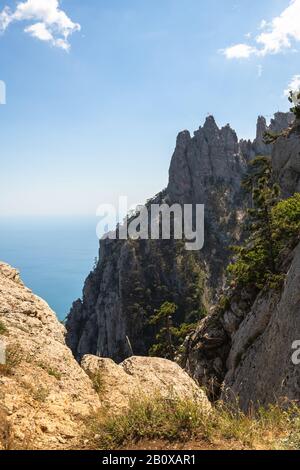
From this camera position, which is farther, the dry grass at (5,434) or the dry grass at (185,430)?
the dry grass at (185,430)

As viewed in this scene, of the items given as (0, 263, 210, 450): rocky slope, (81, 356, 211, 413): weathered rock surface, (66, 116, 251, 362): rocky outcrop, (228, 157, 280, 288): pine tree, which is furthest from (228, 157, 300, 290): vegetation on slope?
(66, 116, 251, 362): rocky outcrop

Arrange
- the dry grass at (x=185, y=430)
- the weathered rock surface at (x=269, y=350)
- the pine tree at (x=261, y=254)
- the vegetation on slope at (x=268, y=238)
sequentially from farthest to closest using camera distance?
the pine tree at (x=261, y=254) < the vegetation on slope at (x=268, y=238) < the weathered rock surface at (x=269, y=350) < the dry grass at (x=185, y=430)

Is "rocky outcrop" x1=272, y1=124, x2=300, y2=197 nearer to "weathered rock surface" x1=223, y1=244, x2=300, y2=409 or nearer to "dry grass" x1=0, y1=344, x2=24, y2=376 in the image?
"weathered rock surface" x1=223, y1=244, x2=300, y2=409

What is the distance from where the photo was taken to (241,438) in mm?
6195

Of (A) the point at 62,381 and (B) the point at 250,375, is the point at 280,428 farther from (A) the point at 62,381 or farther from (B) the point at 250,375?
(B) the point at 250,375

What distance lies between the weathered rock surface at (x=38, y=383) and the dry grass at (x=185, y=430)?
29.7 inches

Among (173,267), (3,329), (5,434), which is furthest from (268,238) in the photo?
(173,267)

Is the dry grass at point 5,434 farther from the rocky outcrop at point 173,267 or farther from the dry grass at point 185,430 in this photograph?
the rocky outcrop at point 173,267

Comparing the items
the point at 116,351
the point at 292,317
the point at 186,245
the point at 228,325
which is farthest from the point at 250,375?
the point at 186,245

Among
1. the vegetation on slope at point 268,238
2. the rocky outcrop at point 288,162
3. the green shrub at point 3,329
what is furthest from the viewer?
the rocky outcrop at point 288,162

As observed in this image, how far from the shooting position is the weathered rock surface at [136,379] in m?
9.74

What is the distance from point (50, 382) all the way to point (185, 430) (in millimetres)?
3872

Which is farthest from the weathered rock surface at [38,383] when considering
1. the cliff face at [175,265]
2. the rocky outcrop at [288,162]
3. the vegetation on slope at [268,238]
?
the cliff face at [175,265]

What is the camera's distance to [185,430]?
6551 millimetres
